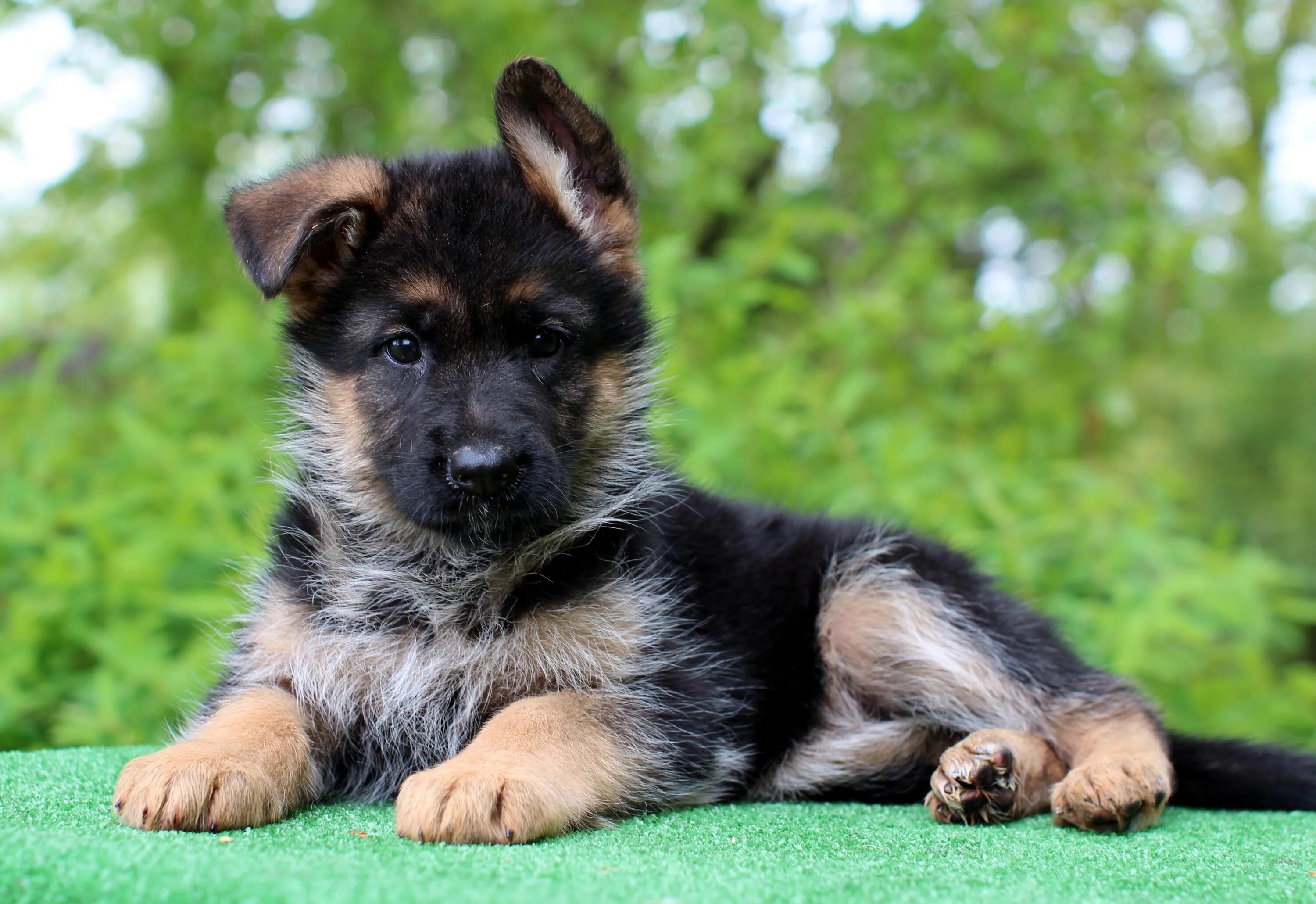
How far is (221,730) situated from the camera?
2500 millimetres

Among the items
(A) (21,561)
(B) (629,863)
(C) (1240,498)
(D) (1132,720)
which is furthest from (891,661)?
(C) (1240,498)

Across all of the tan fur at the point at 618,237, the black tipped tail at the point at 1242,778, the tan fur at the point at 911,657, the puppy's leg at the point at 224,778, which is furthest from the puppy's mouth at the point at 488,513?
the black tipped tail at the point at 1242,778

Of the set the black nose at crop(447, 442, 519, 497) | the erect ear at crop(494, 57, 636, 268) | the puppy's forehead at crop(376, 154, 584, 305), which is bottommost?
the black nose at crop(447, 442, 519, 497)

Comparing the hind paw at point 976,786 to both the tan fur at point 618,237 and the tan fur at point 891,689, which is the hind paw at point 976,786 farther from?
the tan fur at point 618,237

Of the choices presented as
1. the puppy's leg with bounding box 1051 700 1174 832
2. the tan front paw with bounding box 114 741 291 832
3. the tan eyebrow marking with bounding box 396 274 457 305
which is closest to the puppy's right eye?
the tan eyebrow marking with bounding box 396 274 457 305

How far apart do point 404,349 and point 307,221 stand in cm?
41

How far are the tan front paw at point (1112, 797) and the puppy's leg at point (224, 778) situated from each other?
1.91m

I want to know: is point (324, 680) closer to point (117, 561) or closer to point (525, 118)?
point (525, 118)

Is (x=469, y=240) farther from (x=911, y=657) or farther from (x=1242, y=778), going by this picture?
(x=1242, y=778)

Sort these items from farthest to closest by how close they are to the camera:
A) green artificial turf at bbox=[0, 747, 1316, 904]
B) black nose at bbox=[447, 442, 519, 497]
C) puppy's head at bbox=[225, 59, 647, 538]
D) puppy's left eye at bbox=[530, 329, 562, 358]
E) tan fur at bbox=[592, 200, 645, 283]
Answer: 1. tan fur at bbox=[592, 200, 645, 283]
2. puppy's left eye at bbox=[530, 329, 562, 358]
3. puppy's head at bbox=[225, 59, 647, 538]
4. black nose at bbox=[447, 442, 519, 497]
5. green artificial turf at bbox=[0, 747, 1316, 904]

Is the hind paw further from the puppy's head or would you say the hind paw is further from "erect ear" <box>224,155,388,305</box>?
"erect ear" <box>224,155,388,305</box>

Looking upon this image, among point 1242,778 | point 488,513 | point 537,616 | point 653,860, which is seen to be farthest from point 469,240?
point 1242,778

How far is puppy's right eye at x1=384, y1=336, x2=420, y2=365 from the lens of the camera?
2.84 metres

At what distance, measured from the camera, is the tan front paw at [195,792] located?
7.19ft
